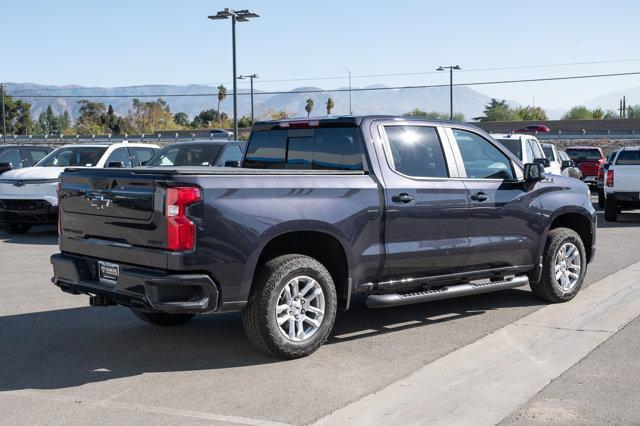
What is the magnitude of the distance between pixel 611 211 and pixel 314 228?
13.9 m

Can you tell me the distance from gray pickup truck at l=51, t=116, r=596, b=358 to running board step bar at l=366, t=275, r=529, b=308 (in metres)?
0.01

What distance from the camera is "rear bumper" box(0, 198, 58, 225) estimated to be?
1541cm

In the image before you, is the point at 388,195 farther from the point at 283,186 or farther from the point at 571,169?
the point at 571,169

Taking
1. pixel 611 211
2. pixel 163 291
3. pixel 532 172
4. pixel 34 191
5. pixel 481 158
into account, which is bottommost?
pixel 611 211

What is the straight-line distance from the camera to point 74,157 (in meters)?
16.4

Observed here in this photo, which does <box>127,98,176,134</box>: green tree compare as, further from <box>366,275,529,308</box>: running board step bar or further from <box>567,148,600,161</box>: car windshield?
<box>366,275,529,308</box>: running board step bar

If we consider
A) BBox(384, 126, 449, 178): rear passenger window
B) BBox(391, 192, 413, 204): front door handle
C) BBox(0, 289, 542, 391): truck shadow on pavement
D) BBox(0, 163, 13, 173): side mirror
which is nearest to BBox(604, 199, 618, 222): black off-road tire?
BBox(0, 289, 542, 391): truck shadow on pavement

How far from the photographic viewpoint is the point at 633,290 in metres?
9.41

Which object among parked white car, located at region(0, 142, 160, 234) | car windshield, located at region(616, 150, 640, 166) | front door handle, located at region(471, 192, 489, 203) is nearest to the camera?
front door handle, located at region(471, 192, 489, 203)

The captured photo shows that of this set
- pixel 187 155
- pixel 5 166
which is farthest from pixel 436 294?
pixel 5 166

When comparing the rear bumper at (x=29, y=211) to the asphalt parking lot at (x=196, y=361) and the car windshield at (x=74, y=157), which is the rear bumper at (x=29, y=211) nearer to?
the car windshield at (x=74, y=157)

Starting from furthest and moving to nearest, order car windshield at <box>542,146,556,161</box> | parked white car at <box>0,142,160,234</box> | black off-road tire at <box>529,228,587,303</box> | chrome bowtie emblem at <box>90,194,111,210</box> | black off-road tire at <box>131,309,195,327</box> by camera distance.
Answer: car windshield at <box>542,146,556,161</box> < parked white car at <box>0,142,160,234</box> < black off-road tire at <box>529,228,587,303</box> < black off-road tire at <box>131,309,195,327</box> < chrome bowtie emblem at <box>90,194,111,210</box>

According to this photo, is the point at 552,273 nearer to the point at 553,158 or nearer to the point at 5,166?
the point at 553,158

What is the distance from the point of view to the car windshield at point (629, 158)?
18.7 metres
